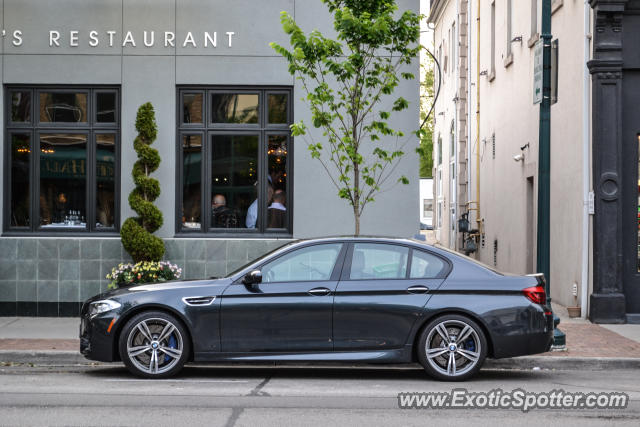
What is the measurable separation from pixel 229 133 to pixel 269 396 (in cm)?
709

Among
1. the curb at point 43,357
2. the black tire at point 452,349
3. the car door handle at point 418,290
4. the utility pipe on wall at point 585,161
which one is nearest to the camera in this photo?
the black tire at point 452,349

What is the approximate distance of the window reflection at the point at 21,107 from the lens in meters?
14.8

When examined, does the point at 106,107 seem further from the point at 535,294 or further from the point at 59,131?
the point at 535,294

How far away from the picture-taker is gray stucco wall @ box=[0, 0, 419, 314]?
14.6 metres

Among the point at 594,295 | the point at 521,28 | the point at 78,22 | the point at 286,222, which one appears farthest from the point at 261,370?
the point at 521,28

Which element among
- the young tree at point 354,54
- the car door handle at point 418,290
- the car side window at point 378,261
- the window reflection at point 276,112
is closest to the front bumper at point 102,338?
the car side window at point 378,261

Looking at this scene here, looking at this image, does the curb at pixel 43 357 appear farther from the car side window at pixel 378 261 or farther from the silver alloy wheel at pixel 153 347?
the car side window at pixel 378 261

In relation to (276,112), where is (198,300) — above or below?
below

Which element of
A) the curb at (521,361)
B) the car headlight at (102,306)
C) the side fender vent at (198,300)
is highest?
the side fender vent at (198,300)

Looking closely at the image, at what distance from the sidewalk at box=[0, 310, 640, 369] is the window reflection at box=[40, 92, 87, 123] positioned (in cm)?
330

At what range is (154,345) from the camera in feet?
30.4

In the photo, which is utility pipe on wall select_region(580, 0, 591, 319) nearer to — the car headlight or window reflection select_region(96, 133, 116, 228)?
window reflection select_region(96, 133, 116, 228)

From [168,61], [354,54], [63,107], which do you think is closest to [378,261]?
[354,54]

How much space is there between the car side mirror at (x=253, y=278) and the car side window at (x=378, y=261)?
94 centimetres
